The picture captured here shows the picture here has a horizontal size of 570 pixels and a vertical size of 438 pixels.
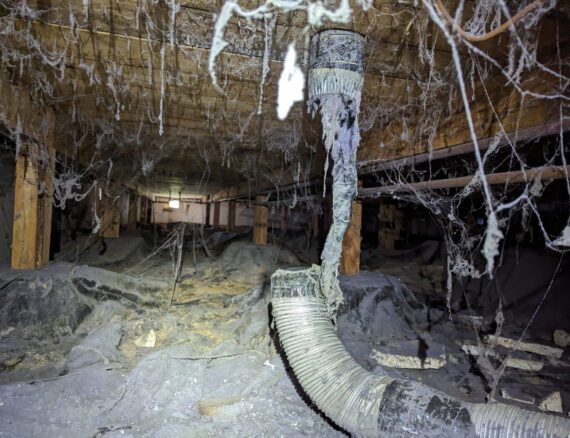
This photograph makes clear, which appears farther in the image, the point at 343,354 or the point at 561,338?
the point at 561,338

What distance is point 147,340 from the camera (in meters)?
3.79

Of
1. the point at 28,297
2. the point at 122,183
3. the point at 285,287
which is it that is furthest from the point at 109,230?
the point at 285,287

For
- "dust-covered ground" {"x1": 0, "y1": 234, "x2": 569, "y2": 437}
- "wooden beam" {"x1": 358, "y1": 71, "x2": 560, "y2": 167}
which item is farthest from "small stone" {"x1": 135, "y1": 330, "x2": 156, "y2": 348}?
"wooden beam" {"x1": 358, "y1": 71, "x2": 560, "y2": 167}

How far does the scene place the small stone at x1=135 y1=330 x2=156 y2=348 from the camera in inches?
146

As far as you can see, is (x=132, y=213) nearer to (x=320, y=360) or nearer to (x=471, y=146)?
(x=320, y=360)

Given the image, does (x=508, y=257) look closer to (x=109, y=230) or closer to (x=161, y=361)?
(x=161, y=361)

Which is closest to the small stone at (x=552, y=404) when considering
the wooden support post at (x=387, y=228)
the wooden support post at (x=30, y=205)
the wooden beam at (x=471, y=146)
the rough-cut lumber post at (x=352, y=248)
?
the wooden beam at (x=471, y=146)

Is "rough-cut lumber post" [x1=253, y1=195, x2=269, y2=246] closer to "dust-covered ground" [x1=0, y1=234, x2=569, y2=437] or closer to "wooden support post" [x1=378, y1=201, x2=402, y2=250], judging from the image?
"dust-covered ground" [x1=0, y1=234, x2=569, y2=437]

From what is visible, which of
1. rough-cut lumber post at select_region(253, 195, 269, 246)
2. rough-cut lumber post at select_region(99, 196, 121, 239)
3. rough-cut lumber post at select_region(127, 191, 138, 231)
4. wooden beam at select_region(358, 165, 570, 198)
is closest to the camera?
wooden beam at select_region(358, 165, 570, 198)

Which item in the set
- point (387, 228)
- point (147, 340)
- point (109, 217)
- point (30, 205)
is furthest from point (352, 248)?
point (109, 217)

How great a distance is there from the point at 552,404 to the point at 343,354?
194 cm

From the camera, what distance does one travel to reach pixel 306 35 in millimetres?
2414

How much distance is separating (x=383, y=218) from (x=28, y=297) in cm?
953

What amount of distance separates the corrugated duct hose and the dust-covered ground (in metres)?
0.45
